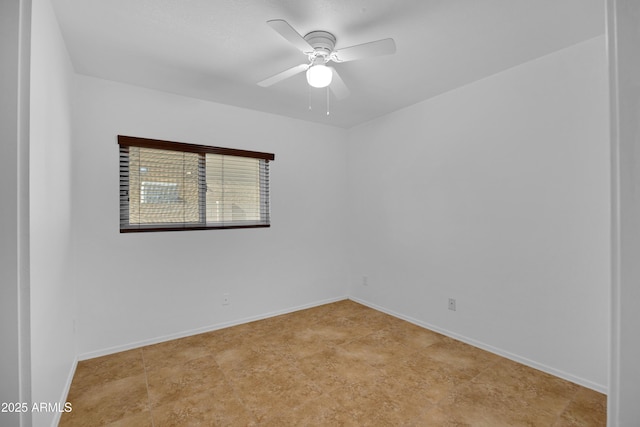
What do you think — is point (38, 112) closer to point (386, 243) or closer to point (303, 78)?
point (303, 78)

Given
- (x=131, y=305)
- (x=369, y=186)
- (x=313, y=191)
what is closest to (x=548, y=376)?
(x=369, y=186)

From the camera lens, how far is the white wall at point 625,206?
1.69ft

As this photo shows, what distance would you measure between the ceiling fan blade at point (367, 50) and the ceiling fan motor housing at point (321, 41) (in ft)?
0.35

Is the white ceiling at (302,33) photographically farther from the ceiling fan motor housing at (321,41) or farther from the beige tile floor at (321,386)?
the beige tile floor at (321,386)

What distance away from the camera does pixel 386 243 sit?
3703 mm

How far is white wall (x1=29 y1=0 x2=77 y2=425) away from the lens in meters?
1.35

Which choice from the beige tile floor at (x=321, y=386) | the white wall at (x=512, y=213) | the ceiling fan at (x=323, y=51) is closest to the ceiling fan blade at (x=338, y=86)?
the ceiling fan at (x=323, y=51)

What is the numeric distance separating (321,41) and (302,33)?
135 millimetres

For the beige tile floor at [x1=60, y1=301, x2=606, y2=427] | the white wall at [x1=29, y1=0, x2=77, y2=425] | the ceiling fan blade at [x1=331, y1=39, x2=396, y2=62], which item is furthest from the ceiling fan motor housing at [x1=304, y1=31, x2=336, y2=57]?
the beige tile floor at [x1=60, y1=301, x2=606, y2=427]

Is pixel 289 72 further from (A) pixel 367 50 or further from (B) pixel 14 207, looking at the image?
(B) pixel 14 207

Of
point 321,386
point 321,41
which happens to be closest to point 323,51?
point 321,41

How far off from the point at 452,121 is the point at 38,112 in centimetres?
309

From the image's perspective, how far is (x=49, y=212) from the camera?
1.64 metres

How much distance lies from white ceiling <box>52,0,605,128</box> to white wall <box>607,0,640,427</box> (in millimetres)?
1489
